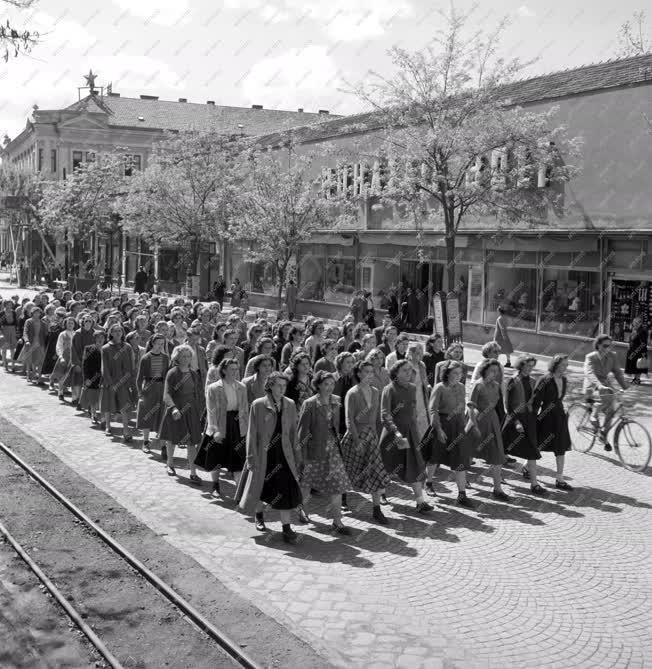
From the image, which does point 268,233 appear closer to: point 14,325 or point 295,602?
point 14,325

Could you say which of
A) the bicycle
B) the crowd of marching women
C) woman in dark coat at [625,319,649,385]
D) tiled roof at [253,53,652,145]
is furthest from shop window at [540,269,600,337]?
the crowd of marching women

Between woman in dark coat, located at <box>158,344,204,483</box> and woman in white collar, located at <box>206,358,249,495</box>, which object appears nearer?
woman in white collar, located at <box>206,358,249,495</box>

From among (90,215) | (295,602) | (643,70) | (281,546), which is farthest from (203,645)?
(90,215)

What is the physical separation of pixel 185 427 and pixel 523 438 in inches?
163

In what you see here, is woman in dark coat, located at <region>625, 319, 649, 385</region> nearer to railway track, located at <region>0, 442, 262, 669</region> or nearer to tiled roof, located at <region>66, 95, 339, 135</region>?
railway track, located at <region>0, 442, 262, 669</region>

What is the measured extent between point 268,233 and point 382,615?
2276 cm

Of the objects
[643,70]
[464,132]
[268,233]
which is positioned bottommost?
[268,233]

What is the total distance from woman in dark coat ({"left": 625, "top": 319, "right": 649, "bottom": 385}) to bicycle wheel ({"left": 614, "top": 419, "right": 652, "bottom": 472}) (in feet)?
24.5

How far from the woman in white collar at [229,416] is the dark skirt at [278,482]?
1.38 m

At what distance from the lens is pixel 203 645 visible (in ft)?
21.3

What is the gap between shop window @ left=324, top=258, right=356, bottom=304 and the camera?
31.9 m

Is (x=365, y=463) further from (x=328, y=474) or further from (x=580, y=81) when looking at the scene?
(x=580, y=81)

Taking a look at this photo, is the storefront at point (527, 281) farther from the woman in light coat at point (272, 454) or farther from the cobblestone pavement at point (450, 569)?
the woman in light coat at point (272, 454)

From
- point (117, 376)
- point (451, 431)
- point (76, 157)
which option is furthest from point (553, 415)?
point (76, 157)
